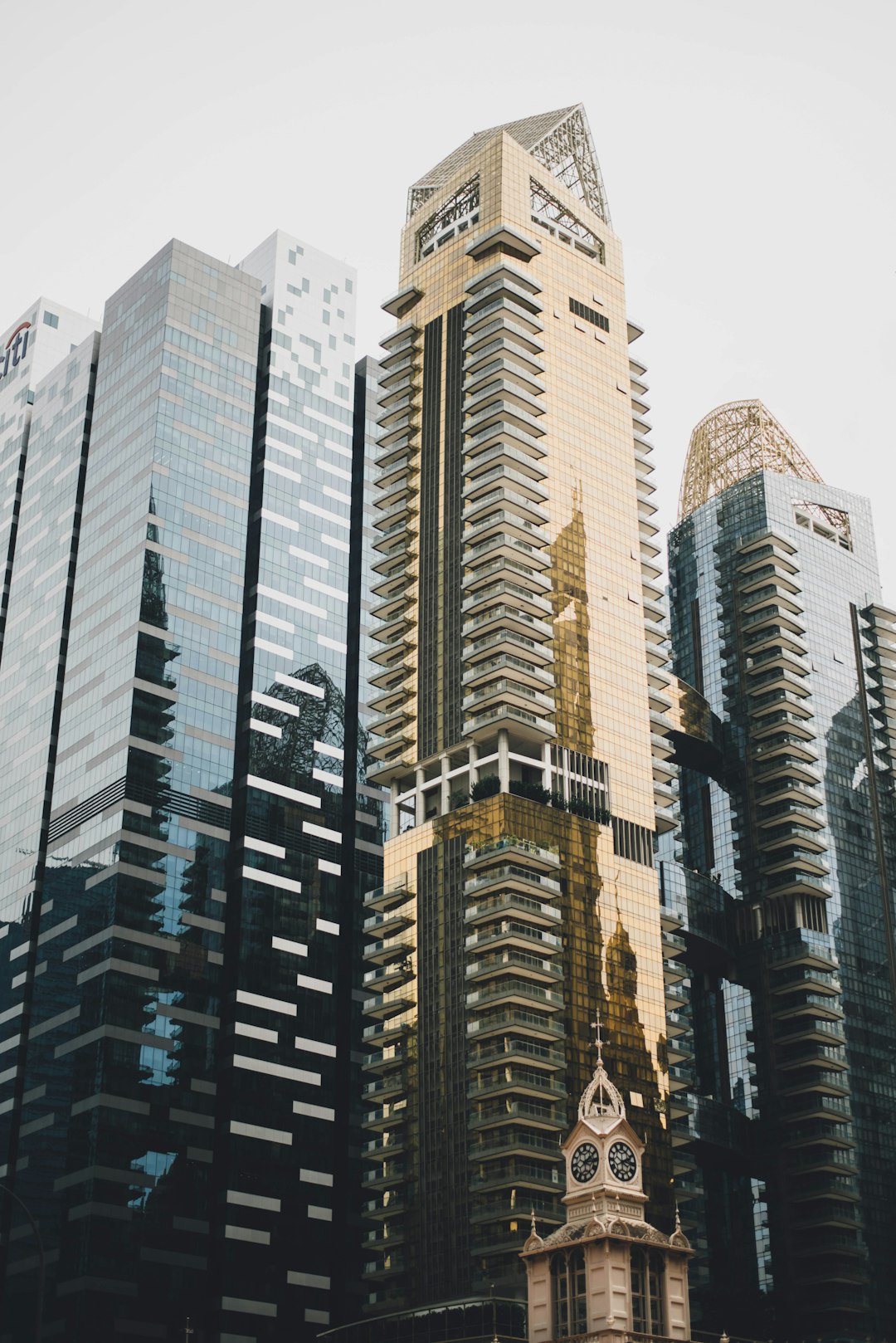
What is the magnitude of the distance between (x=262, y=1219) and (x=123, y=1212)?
15051mm

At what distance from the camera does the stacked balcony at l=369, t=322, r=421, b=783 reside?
6934 inches

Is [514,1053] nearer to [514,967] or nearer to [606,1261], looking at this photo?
[514,967]

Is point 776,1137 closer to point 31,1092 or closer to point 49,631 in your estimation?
point 31,1092

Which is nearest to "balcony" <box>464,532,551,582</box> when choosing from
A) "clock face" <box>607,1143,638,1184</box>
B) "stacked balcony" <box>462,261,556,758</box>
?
"stacked balcony" <box>462,261,556,758</box>

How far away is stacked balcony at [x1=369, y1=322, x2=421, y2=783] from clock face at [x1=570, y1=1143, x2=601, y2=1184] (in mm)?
75515

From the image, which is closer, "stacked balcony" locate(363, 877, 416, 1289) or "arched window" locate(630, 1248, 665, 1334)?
"arched window" locate(630, 1248, 665, 1334)

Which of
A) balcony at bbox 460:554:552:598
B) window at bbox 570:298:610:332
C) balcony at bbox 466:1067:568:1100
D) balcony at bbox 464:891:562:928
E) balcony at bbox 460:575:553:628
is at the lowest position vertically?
balcony at bbox 466:1067:568:1100

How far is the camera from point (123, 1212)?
513ft

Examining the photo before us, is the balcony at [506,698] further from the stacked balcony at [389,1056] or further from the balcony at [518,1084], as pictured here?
the balcony at [518,1084]

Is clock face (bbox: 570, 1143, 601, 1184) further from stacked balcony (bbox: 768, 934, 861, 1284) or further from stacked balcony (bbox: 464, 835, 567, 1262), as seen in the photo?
stacked balcony (bbox: 768, 934, 861, 1284)

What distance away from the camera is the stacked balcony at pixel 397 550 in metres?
176

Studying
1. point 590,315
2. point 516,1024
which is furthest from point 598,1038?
point 590,315

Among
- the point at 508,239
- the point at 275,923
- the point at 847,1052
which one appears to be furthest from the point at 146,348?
the point at 847,1052

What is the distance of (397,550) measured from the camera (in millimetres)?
185125
